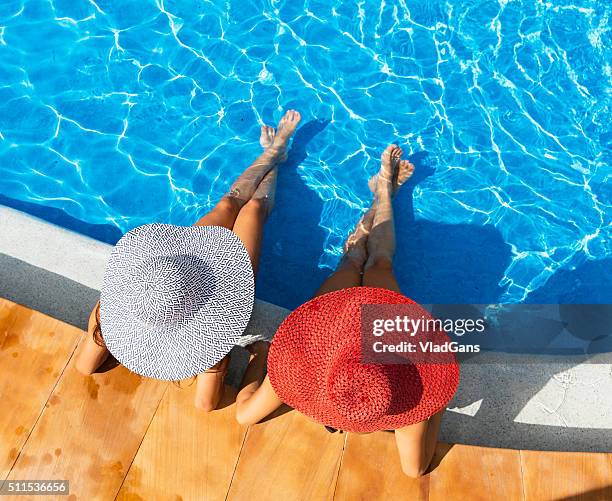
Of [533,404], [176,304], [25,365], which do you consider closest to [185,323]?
[176,304]

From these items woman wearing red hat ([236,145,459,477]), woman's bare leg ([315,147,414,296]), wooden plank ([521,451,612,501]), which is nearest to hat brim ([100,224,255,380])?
woman wearing red hat ([236,145,459,477])

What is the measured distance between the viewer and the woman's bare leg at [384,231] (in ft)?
14.7

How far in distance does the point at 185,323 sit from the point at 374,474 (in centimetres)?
189

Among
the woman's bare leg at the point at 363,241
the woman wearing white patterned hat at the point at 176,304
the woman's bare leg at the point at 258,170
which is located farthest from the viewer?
the woman's bare leg at the point at 258,170

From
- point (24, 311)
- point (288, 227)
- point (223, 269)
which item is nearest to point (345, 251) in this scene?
point (288, 227)

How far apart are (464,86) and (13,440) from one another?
5448 millimetres

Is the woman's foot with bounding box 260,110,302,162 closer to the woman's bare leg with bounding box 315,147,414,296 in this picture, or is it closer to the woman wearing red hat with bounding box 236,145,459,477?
the woman's bare leg with bounding box 315,147,414,296

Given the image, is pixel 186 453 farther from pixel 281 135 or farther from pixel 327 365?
pixel 281 135

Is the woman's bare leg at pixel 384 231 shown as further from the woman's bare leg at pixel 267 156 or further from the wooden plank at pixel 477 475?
the wooden plank at pixel 477 475

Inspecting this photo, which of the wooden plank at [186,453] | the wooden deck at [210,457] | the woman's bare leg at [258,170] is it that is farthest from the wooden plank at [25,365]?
the woman's bare leg at [258,170]

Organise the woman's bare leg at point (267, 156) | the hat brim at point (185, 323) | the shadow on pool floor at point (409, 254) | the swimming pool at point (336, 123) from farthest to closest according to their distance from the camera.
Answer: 1. the swimming pool at point (336, 123)
2. the shadow on pool floor at point (409, 254)
3. the woman's bare leg at point (267, 156)
4. the hat brim at point (185, 323)

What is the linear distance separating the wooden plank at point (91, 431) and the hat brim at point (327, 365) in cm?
155

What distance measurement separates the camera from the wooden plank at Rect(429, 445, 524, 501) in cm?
395

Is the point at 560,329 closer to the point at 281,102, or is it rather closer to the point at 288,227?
the point at 288,227
